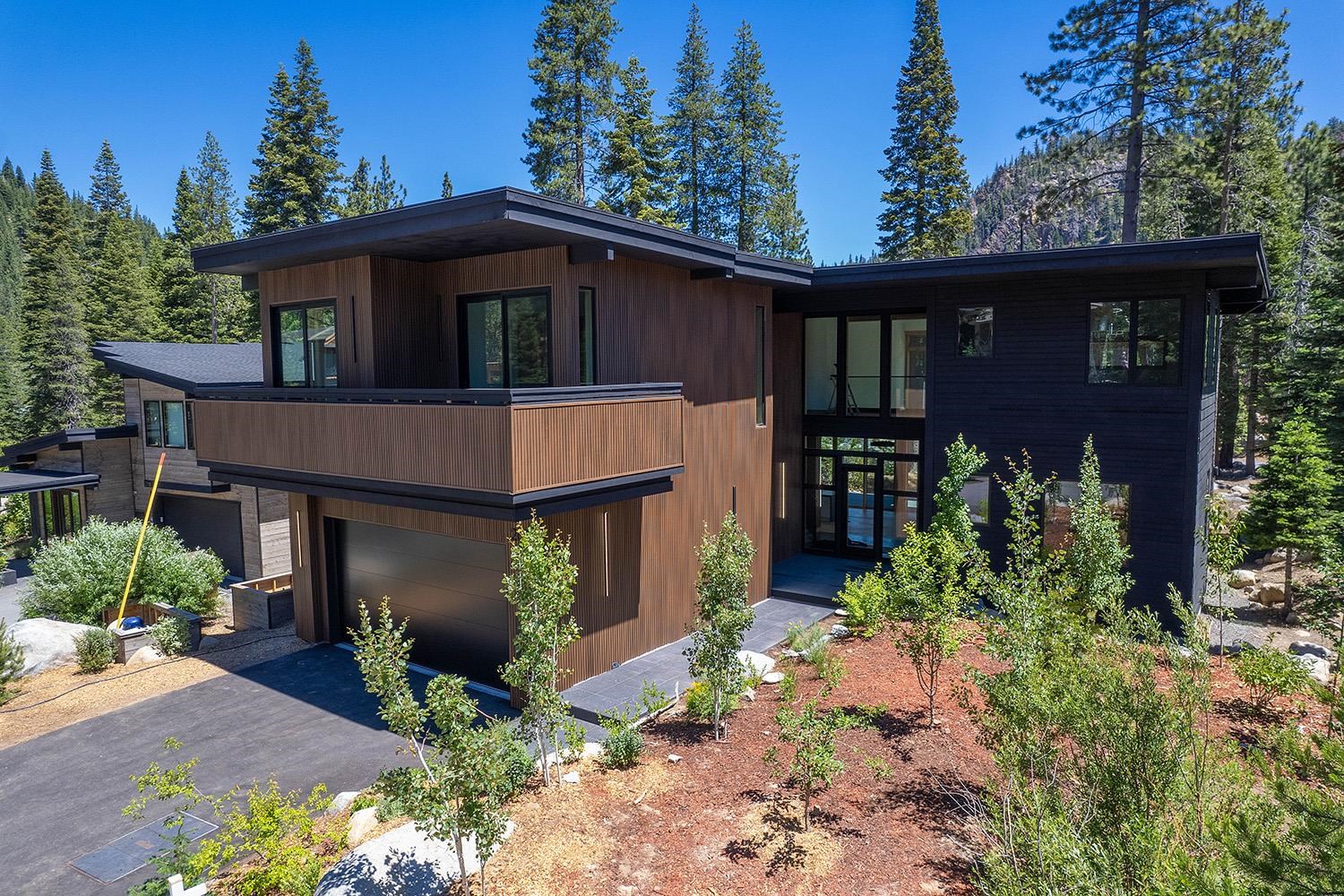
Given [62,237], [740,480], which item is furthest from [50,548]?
[62,237]

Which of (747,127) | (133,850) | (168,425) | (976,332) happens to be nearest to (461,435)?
(133,850)

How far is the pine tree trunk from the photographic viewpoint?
2167 cm

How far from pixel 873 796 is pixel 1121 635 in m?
2.71

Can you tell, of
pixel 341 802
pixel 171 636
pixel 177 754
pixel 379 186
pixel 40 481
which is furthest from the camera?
pixel 379 186

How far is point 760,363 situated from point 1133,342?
6.35 m

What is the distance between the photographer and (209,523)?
67.8 ft

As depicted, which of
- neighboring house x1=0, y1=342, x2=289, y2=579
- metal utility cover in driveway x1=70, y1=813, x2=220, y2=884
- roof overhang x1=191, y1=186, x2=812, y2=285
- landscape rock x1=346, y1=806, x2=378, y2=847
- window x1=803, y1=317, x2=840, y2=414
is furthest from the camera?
neighboring house x1=0, y1=342, x2=289, y2=579

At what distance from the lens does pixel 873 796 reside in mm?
7590

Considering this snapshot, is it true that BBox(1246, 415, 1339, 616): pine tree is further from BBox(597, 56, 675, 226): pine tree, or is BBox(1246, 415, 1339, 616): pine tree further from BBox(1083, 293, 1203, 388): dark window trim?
BBox(597, 56, 675, 226): pine tree

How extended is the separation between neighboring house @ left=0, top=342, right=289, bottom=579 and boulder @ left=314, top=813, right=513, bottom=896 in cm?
1330

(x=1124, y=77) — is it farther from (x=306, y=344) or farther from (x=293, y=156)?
(x=293, y=156)

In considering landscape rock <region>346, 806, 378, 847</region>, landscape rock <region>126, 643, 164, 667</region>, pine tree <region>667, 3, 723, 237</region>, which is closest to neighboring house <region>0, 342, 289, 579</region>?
landscape rock <region>126, 643, 164, 667</region>

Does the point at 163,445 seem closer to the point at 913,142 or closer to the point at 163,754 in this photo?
the point at 163,754

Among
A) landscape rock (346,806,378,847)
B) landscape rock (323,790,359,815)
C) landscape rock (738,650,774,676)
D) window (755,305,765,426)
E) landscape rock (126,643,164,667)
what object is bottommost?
landscape rock (126,643,164,667)
